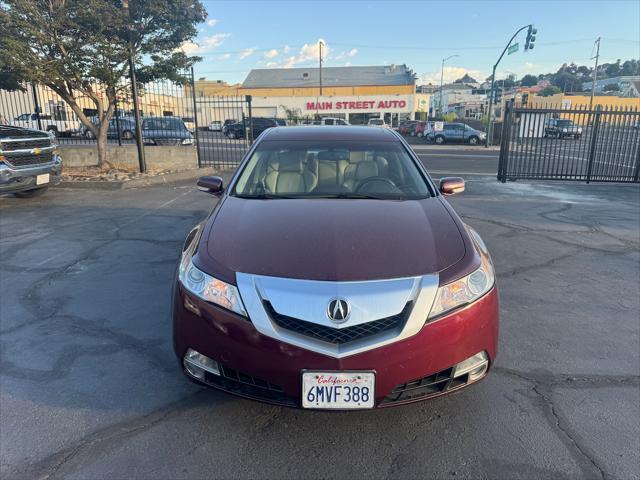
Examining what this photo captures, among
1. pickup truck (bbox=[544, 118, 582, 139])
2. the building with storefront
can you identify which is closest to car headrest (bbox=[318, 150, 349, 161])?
pickup truck (bbox=[544, 118, 582, 139])

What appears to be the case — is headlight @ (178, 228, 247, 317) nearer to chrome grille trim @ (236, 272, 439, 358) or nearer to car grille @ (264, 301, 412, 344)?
chrome grille trim @ (236, 272, 439, 358)

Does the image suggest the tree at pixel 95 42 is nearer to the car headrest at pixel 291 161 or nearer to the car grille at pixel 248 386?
the car headrest at pixel 291 161

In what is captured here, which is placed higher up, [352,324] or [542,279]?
[352,324]

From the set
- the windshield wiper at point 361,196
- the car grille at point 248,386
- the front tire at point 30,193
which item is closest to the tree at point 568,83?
the front tire at point 30,193

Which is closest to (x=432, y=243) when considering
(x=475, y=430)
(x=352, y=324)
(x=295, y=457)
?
(x=352, y=324)

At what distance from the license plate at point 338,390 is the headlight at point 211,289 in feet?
1.55

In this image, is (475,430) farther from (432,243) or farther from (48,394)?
(48,394)

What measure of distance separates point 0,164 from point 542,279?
332 inches

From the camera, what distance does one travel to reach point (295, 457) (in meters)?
2.36

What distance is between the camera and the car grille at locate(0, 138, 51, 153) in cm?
778

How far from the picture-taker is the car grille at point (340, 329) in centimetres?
219

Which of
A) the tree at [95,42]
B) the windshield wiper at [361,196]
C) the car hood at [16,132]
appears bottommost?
the windshield wiper at [361,196]

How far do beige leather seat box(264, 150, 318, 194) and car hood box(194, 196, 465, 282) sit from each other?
33 centimetres

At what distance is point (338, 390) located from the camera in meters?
2.20
